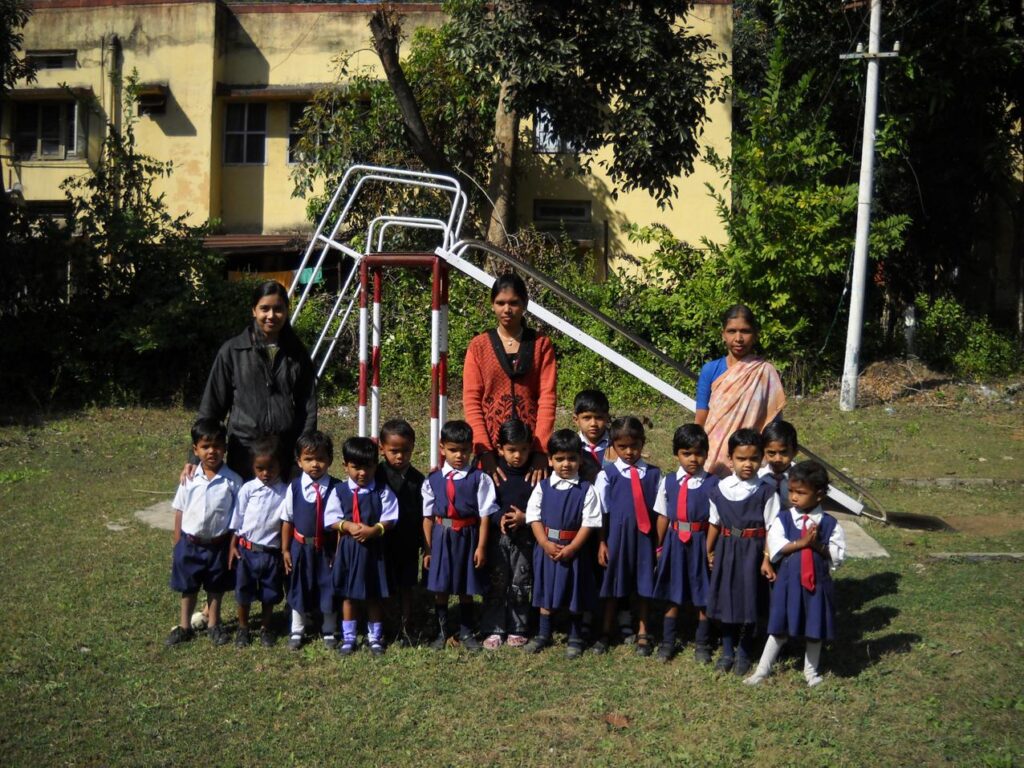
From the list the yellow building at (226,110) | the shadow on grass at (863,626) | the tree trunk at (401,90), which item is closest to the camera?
the shadow on grass at (863,626)

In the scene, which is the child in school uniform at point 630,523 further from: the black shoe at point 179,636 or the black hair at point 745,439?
the black shoe at point 179,636

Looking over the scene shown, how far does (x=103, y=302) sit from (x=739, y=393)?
10248 mm

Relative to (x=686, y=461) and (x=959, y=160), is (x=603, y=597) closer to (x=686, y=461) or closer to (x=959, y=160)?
(x=686, y=461)

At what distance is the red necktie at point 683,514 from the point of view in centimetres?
520

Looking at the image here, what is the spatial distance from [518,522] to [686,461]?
862mm

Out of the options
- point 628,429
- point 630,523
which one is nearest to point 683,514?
point 630,523

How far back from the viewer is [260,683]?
4.93 metres

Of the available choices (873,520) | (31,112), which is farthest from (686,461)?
(31,112)

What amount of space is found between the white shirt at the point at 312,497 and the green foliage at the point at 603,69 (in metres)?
8.54

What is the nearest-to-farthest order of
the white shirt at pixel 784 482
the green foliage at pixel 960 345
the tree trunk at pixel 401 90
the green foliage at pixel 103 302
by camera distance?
the white shirt at pixel 784 482
the green foliage at pixel 103 302
the tree trunk at pixel 401 90
the green foliage at pixel 960 345

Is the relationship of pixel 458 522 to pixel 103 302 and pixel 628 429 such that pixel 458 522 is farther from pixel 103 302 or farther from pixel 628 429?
pixel 103 302

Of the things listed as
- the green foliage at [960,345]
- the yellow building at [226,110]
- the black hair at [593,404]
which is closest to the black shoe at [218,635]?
the black hair at [593,404]

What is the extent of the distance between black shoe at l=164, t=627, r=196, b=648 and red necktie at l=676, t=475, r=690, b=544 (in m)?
2.47

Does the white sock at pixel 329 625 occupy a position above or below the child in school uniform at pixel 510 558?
below
